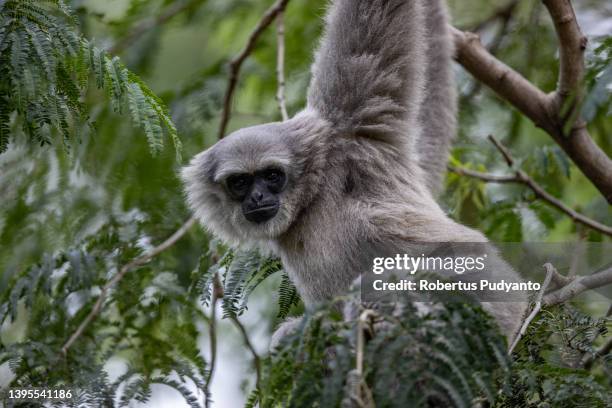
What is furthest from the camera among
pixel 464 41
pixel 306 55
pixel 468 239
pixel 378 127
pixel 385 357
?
pixel 306 55

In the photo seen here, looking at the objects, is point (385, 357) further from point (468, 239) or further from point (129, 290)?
point (129, 290)

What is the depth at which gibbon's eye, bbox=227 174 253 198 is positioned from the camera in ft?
20.4

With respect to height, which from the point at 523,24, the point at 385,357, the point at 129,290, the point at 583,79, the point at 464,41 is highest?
the point at 523,24

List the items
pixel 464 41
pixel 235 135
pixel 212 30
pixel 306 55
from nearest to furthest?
pixel 235 135
pixel 464 41
pixel 306 55
pixel 212 30

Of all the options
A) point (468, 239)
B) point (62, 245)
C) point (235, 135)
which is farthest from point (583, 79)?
point (62, 245)

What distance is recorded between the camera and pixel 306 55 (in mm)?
8672

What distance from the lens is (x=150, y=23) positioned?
9.05 meters

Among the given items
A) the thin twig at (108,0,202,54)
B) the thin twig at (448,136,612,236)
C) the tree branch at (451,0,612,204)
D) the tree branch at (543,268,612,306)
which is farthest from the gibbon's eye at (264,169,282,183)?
the thin twig at (108,0,202,54)

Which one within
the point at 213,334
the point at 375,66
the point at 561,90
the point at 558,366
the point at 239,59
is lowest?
the point at 558,366

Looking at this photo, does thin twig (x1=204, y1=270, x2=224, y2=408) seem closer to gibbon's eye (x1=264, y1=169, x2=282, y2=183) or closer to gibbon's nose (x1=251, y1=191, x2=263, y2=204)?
gibbon's nose (x1=251, y1=191, x2=263, y2=204)

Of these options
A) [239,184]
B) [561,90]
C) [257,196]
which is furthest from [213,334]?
[561,90]

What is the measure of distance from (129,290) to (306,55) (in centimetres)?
372

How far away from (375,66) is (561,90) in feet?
4.99

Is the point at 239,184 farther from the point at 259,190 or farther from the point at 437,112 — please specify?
the point at 437,112
